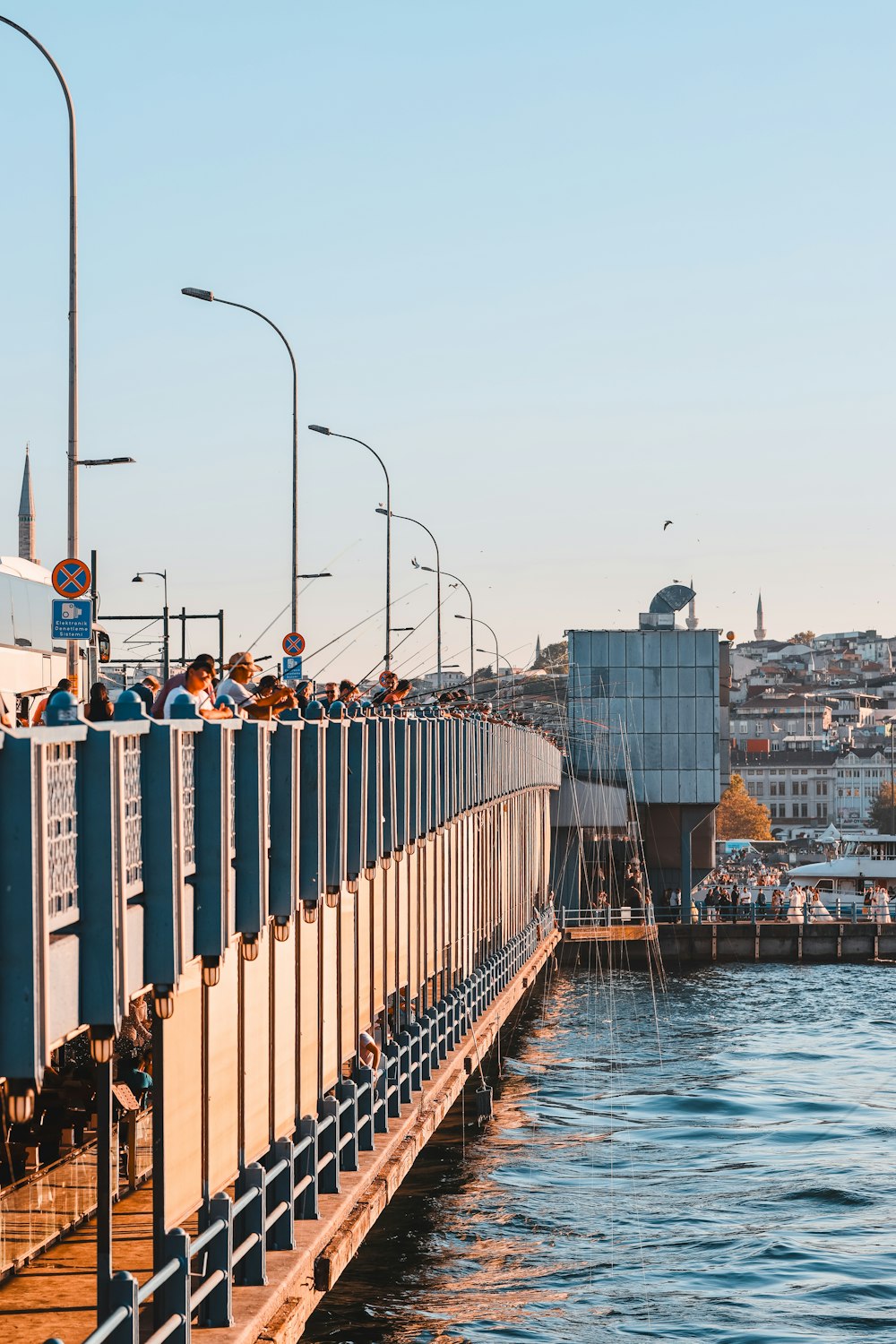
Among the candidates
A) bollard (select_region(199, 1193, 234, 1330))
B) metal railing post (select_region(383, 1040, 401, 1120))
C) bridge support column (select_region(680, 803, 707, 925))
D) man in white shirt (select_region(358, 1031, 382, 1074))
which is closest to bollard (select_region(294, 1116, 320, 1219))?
bollard (select_region(199, 1193, 234, 1330))

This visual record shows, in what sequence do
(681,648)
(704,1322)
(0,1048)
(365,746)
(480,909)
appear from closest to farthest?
(0,1048)
(365,746)
(704,1322)
(480,909)
(681,648)

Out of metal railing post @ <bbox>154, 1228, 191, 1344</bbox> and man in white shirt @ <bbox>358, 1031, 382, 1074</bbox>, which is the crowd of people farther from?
man in white shirt @ <bbox>358, 1031, 382, 1074</bbox>

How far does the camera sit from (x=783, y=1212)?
1251 inches

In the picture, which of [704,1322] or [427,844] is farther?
[427,844]

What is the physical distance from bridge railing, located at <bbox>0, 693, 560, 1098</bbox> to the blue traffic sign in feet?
22.8

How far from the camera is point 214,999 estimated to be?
47.6 feet

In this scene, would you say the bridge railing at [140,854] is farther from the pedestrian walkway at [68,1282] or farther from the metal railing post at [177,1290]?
the pedestrian walkway at [68,1282]

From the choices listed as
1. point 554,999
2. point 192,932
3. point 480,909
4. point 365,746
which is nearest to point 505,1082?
point 480,909

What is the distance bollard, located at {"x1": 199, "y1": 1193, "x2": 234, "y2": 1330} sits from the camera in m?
13.5

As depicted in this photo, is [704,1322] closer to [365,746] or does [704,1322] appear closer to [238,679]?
[365,746]

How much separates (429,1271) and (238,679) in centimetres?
1302

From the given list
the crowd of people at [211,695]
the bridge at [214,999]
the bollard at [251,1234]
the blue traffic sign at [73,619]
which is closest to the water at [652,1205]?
the bridge at [214,999]

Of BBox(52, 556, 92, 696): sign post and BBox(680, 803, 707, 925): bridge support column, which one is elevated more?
BBox(52, 556, 92, 696): sign post

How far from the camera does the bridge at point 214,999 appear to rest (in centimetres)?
944
